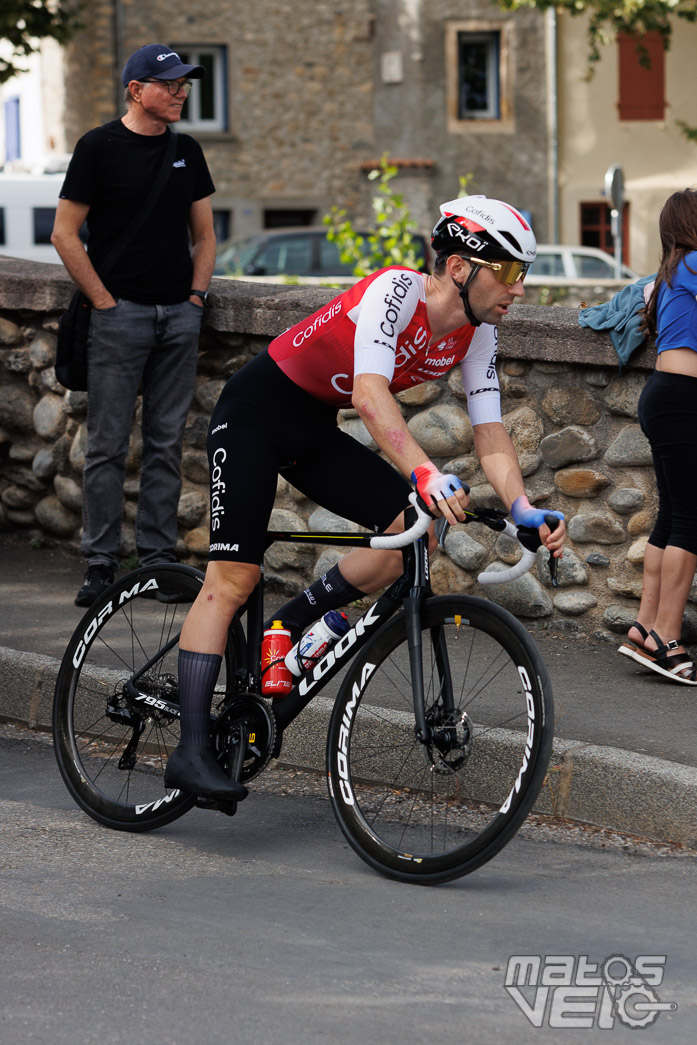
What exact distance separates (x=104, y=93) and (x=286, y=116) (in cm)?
426

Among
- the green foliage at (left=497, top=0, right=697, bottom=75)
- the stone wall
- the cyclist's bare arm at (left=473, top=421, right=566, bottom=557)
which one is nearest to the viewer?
the cyclist's bare arm at (left=473, top=421, right=566, bottom=557)

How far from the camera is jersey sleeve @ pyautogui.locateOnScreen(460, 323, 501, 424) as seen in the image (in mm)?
4211

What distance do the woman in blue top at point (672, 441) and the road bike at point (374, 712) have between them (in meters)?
1.21

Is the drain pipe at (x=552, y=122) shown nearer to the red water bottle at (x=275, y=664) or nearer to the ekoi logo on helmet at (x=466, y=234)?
the red water bottle at (x=275, y=664)

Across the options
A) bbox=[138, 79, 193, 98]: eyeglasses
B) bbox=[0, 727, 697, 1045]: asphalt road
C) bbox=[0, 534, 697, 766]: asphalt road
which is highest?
bbox=[138, 79, 193, 98]: eyeglasses

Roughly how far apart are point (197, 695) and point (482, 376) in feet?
3.83

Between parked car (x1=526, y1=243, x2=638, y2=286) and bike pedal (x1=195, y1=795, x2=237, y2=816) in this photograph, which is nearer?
bike pedal (x1=195, y1=795, x2=237, y2=816)

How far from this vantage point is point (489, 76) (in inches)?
1411

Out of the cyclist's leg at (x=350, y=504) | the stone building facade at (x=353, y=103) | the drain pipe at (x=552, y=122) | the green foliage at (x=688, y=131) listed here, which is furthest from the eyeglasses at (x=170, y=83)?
Result: the drain pipe at (x=552, y=122)

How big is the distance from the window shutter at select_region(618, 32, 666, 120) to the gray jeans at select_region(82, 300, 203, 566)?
3118cm

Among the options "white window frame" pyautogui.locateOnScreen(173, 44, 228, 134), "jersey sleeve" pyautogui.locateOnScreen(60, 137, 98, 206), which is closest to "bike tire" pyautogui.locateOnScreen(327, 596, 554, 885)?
"jersey sleeve" pyautogui.locateOnScreen(60, 137, 98, 206)

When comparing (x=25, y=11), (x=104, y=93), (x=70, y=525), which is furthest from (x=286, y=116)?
(x=70, y=525)

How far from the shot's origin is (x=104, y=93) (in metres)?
34.0

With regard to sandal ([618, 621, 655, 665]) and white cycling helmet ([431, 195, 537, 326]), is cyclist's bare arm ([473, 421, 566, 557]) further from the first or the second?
sandal ([618, 621, 655, 665])
